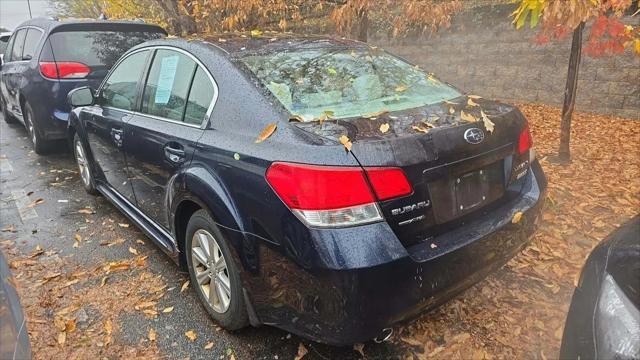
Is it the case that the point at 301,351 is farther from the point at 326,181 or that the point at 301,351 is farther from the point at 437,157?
the point at 437,157

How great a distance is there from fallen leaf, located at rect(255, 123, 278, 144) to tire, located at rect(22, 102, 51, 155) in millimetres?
5272

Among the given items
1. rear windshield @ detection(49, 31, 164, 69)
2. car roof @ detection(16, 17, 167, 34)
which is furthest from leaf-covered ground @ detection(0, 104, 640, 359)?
car roof @ detection(16, 17, 167, 34)

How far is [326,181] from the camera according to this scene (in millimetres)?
1883

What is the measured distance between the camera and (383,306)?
193 cm

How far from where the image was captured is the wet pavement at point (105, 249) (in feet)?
8.33

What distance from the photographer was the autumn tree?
10.4 feet

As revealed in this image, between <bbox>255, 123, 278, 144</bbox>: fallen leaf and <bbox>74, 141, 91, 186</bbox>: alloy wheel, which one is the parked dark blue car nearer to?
<bbox>74, 141, 91, 186</bbox>: alloy wheel

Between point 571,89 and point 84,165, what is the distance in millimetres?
5161

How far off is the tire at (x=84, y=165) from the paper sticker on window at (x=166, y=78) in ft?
6.18

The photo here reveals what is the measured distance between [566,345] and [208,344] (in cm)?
183

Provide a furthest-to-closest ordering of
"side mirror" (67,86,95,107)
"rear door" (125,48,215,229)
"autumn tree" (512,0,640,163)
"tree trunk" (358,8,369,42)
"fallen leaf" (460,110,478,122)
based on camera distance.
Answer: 1. "tree trunk" (358,8,369,42)
2. "side mirror" (67,86,95,107)
3. "autumn tree" (512,0,640,163)
4. "rear door" (125,48,215,229)
5. "fallen leaf" (460,110,478,122)

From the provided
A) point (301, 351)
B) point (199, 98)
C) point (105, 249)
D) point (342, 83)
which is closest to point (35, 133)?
point (105, 249)

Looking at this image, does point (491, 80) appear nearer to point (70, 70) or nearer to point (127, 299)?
point (70, 70)

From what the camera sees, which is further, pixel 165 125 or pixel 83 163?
pixel 83 163
